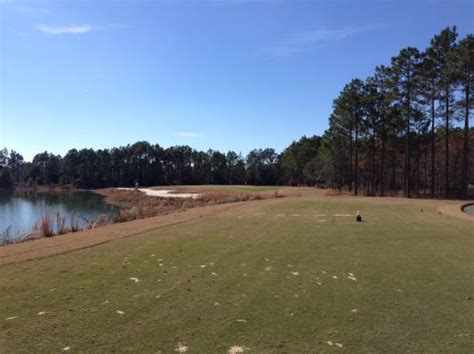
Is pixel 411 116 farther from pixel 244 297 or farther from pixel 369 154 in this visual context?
pixel 244 297

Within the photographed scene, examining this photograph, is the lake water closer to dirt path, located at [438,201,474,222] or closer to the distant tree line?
dirt path, located at [438,201,474,222]

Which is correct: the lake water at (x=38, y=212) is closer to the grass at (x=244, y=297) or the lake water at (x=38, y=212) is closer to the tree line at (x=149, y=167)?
the grass at (x=244, y=297)

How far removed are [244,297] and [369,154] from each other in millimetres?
58016

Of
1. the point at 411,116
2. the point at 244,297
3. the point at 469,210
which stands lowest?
the point at 244,297

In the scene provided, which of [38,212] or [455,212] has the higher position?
[455,212]

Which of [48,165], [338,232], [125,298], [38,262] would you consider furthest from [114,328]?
[48,165]

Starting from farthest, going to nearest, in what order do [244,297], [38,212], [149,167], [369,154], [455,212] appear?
[149,167]
[369,154]
[38,212]
[455,212]
[244,297]

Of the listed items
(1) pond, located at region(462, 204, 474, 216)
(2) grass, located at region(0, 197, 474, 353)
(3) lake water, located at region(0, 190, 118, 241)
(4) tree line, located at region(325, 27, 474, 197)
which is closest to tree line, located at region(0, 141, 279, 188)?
(4) tree line, located at region(325, 27, 474, 197)

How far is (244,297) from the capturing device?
6.38 m

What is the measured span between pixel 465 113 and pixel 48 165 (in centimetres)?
14067

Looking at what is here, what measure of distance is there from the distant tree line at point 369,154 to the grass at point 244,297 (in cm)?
3149

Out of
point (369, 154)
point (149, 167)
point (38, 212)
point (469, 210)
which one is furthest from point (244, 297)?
point (149, 167)

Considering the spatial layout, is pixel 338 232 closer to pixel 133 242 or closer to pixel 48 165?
pixel 133 242

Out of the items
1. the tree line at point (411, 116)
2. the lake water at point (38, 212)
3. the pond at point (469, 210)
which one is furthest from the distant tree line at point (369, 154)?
the lake water at point (38, 212)
